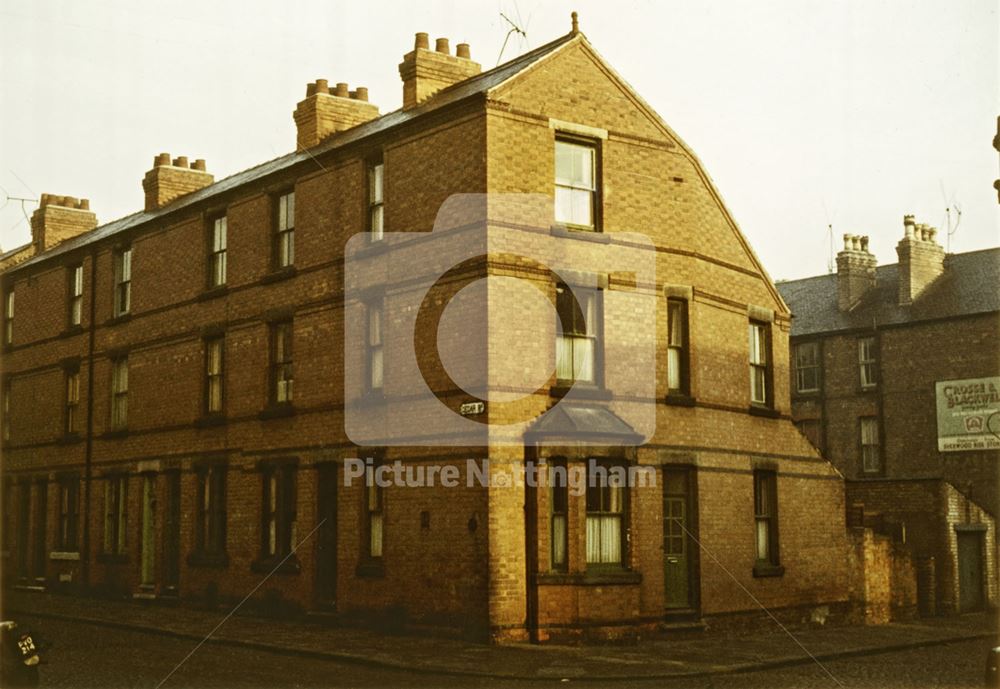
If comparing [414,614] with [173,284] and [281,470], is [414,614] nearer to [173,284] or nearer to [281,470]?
[281,470]

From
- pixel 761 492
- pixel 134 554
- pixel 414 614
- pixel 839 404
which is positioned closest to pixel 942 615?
pixel 761 492

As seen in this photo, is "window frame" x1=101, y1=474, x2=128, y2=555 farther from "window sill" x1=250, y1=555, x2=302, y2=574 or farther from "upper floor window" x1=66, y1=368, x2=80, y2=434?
"window sill" x1=250, y1=555, x2=302, y2=574

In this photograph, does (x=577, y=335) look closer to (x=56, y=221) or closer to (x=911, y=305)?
(x=911, y=305)

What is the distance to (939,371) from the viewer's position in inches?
1430

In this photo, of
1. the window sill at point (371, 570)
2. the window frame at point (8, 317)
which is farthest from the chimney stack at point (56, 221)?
the window sill at point (371, 570)

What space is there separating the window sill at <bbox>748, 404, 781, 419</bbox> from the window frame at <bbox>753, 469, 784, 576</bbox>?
1168mm

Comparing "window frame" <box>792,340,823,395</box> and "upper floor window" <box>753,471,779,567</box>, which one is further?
"window frame" <box>792,340,823,395</box>

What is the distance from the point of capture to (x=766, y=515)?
24.3m

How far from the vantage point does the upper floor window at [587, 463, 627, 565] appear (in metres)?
20.1

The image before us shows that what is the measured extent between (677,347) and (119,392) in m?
15.2

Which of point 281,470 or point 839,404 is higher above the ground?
point 839,404

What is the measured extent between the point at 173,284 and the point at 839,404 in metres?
22.5

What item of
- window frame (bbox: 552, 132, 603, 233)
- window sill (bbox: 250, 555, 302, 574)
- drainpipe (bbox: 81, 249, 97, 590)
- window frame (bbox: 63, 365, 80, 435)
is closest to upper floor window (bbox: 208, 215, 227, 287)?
drainpipe (bbox: 81, 249, 97, 590)

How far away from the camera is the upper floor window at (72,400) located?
3169 cm
